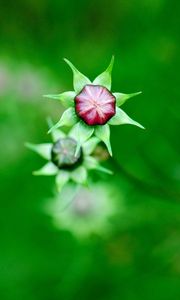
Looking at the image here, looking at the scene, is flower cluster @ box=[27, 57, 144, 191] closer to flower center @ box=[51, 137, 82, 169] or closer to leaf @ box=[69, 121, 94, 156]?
leaf @ box=[69, 121, 94, 156]

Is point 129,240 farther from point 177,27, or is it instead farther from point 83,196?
point 177,27

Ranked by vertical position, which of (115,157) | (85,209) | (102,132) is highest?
(115,157)

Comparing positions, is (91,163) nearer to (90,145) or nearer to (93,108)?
(90,145)

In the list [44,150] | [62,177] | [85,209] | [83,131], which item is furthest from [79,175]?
[85,209]

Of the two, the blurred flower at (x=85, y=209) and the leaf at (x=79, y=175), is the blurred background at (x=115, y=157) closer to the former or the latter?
the blurred flower at (x=85, y=209)

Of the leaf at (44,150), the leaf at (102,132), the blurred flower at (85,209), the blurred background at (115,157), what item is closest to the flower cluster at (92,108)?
the leaf at (102,132)

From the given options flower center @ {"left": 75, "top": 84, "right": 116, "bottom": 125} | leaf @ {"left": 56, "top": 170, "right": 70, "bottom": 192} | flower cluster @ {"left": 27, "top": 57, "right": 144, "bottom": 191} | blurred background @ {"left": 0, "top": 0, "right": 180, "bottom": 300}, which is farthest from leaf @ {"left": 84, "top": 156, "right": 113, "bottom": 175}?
blurred background @ {"left": 0, "top": 0, "right": 180, "bottom": 300}

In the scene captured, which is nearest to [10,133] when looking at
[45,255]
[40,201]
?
[40,201]
